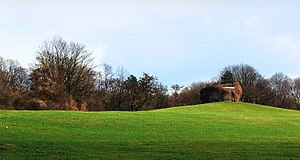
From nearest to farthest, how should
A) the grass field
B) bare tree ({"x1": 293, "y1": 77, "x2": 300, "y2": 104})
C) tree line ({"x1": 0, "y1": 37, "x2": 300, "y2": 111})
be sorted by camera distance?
the grass field
tree line ({"x1": 0, "y1": 37, "x2": 300, "y2": 111})
bare tree ({"x1": 293, "y1": 77, "x2": 300, "y2": 104})

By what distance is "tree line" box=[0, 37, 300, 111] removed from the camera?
67.1 m

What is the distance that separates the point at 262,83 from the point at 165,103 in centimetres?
2595

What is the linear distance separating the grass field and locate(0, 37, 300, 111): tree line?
3153cm

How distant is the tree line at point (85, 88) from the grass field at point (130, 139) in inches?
1241

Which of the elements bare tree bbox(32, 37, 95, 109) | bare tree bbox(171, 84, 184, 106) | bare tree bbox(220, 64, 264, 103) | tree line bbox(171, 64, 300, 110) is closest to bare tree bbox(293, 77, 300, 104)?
tree line bbox(171, 64, 300, 110)

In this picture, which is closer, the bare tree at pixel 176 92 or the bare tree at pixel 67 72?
the bare tree at pixel 67 72

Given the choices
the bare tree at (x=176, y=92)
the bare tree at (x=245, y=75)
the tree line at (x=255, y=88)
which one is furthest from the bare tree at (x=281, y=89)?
the bare tree at (x=176, y=92)

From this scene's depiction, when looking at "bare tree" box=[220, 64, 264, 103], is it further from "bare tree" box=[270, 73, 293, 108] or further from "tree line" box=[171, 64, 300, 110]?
"bare tree" box=[270, 73, 293, 108]

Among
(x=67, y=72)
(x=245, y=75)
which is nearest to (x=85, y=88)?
(x=67, y=72)

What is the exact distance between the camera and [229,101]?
72375 mm

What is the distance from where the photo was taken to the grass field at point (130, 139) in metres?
16.6

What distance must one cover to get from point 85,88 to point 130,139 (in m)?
49.5

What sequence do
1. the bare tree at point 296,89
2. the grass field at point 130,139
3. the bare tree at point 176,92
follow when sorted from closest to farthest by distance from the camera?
the grass field at point 130,139
the bare tree at point 176,92
the bare tree at point 296,89

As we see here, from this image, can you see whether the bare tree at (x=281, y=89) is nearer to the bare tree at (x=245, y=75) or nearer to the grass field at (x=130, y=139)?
the bare tree at (x=245, y=75)
